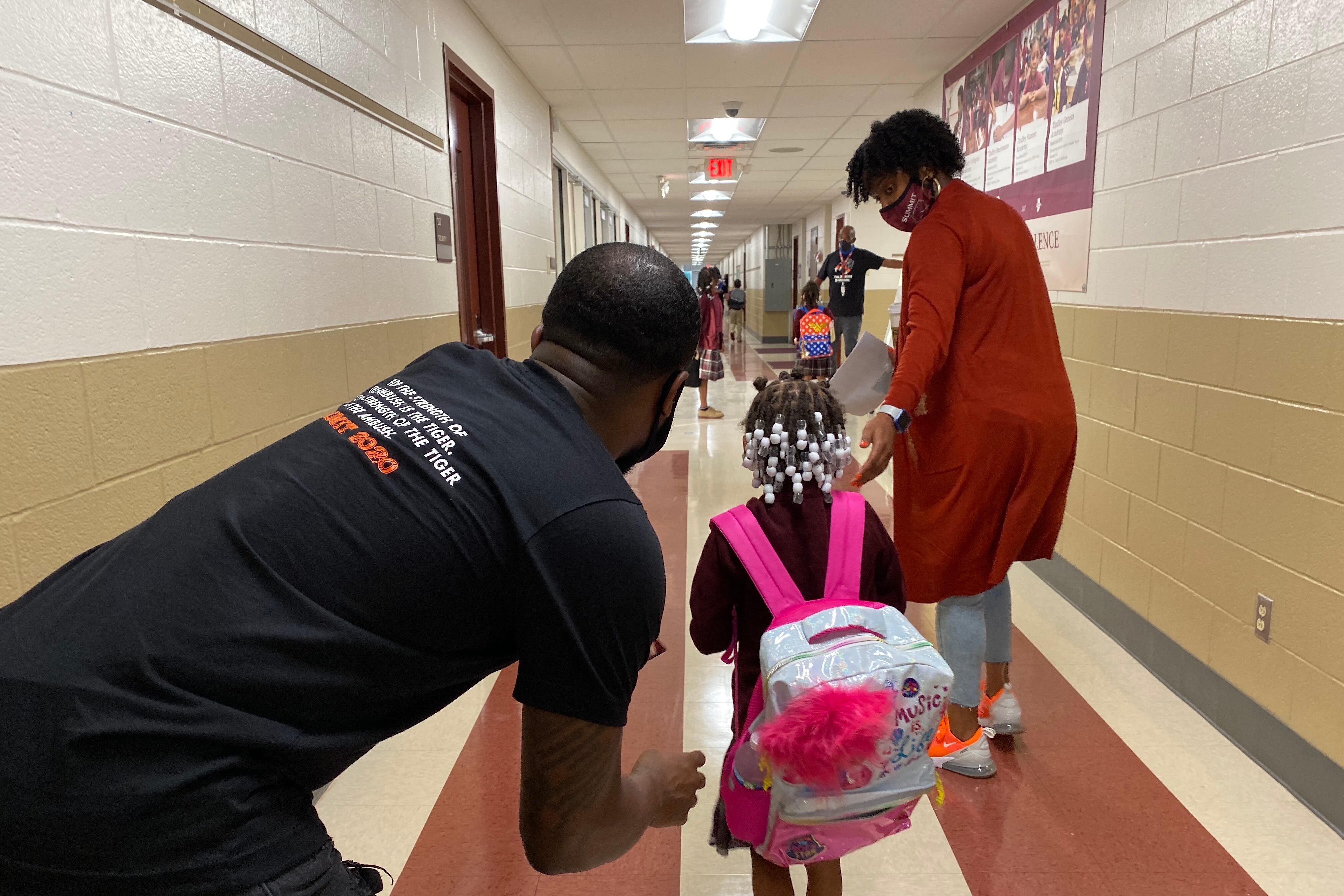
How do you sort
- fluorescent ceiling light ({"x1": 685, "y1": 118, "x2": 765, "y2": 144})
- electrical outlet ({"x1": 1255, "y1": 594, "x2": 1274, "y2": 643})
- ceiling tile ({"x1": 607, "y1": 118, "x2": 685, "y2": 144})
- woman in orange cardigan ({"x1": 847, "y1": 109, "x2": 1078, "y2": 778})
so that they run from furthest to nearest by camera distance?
fluorescent ceiling light ({"x1": 685, "y1": 118, "x2": 765, "y2": 144}) → ceiling tile ({"x1": 607, "y1": 118, "x2": 685, "y2": 144}) → electrical outlet ({"x1": 1255, "y1": 594, "x2": 1274, "y2": 643}) → woman in orange cardigan ({"x1": 847, "y1": 109, "x2": 1078, "y2": 778})

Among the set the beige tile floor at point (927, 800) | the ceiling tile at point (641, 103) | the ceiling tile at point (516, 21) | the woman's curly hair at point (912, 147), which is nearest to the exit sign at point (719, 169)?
the ceiling tile at point (641, 103)

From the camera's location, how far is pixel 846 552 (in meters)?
1.39

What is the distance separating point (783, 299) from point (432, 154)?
43.7 feet

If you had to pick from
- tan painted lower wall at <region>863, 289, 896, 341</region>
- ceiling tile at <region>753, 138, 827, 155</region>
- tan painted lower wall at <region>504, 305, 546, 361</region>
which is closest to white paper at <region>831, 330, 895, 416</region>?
tan painted lower wall at <region>504, 305, 546, 361</region>

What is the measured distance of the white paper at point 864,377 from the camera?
200 cm

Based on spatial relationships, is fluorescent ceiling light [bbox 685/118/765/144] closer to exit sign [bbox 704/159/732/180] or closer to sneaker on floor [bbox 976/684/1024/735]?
exit sign [bbox 704/159/732/180]

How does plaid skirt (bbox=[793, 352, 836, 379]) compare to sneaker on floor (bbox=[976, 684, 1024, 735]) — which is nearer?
sneaker on floor (bbox=[976, 684, 1024, 735])

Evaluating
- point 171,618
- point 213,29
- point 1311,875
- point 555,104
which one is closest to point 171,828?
point 171,618

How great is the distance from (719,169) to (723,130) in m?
1.34

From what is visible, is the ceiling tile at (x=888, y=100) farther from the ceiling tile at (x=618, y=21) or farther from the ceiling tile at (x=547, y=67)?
the ceiling tile at (x=547, y=67)

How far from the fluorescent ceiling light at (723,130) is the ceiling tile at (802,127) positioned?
8 centimetres

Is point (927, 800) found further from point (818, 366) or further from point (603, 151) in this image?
point (603, 151)

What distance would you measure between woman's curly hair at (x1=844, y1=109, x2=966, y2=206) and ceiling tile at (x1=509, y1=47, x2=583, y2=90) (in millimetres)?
3216

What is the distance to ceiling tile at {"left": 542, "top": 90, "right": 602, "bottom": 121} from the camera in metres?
5.73
